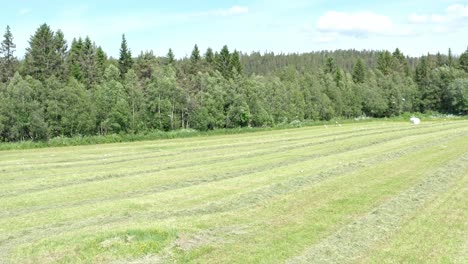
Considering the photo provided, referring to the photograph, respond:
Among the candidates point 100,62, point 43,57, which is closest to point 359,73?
point 100,62

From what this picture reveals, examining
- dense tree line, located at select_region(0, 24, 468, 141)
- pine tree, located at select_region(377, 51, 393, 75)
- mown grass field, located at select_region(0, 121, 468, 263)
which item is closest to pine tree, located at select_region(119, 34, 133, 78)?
dense tree line, located at select_region(0, 24, 468, 141)

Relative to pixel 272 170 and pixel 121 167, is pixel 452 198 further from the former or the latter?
pixel 121 167

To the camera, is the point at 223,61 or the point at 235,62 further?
the point at 235,62

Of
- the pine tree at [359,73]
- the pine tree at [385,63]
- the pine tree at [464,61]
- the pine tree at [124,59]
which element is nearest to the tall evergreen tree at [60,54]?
the pine tree at [124,59]

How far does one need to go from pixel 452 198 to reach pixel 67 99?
59.5 meters

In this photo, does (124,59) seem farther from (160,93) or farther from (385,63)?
(385,63)

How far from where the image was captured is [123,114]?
74.2 meters

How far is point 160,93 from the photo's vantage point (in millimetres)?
80188

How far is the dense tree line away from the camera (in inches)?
2665

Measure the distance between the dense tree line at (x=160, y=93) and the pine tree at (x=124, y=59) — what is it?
7.5 inches

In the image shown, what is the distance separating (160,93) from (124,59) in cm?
1720

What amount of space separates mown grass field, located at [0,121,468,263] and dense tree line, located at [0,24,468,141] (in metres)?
35.1

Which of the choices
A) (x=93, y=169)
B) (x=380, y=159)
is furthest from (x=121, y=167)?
(x=380, y=159)

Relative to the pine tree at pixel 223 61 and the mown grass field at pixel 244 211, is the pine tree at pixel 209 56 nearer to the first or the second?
the pine tree at pixel 223 61
